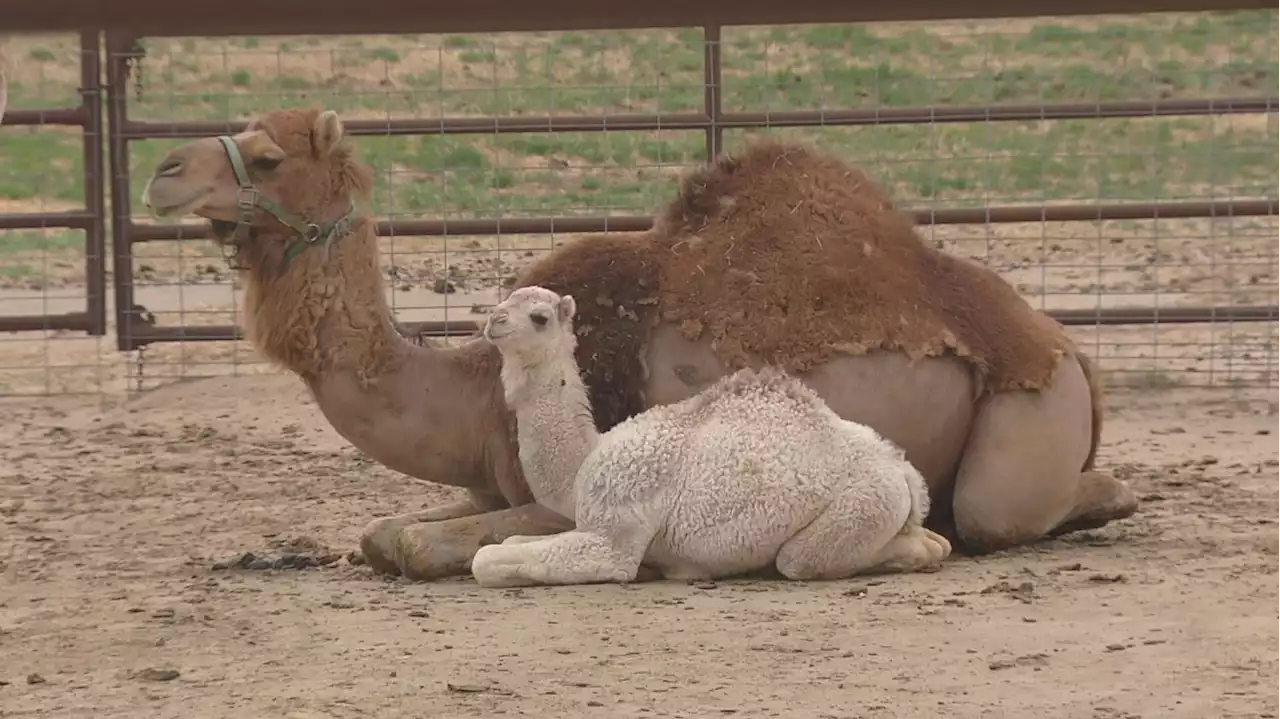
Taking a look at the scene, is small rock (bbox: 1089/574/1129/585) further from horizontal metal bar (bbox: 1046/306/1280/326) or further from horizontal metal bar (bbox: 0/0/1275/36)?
horizontal metal bar (bbox: 1046/306/1280/326)

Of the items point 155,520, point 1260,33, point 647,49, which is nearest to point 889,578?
point 155,520

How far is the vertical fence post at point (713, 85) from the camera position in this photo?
9.99 m

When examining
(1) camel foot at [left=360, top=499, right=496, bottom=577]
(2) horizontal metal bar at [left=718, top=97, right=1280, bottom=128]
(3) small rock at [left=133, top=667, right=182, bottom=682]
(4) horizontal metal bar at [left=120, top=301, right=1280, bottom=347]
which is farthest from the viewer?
(4) horizontal metal bar at [left=120, top=301, right=1280, bottom=347]

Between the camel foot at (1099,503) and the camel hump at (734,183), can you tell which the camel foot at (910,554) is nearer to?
the camel foot at (1099,503)

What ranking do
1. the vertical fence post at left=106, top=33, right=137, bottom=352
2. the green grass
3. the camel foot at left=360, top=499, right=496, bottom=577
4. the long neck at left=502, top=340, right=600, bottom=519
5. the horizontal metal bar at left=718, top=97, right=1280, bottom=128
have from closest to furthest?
the long neck at left=502, top=340, right=600, bottom=519, the camel foot at left=360, top=499, right=496, bottom=577, the horizontal metal bar at left=718, top=97, right=1280, bottom=128, the vertical fence post at left=106, top=33, right=137, bottom=352, the green grass

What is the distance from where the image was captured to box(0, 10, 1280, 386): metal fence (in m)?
10.1

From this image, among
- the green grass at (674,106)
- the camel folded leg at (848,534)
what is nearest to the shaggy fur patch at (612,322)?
the camel folded leg at (848,534)

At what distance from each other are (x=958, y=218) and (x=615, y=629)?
5637 millimetres

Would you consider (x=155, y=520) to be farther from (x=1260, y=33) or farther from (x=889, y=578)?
(x=1260, y=33)

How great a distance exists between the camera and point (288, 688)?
427 centimetres

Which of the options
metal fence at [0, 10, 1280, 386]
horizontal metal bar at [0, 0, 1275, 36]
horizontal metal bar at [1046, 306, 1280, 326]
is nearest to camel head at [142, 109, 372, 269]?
metal fence at [0, 10, 1280, 386]

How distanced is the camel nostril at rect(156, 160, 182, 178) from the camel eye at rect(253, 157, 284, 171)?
0.23 m

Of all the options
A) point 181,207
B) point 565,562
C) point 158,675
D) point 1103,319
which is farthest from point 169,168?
point 1103,319

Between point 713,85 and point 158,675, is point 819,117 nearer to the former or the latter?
point 713,85
